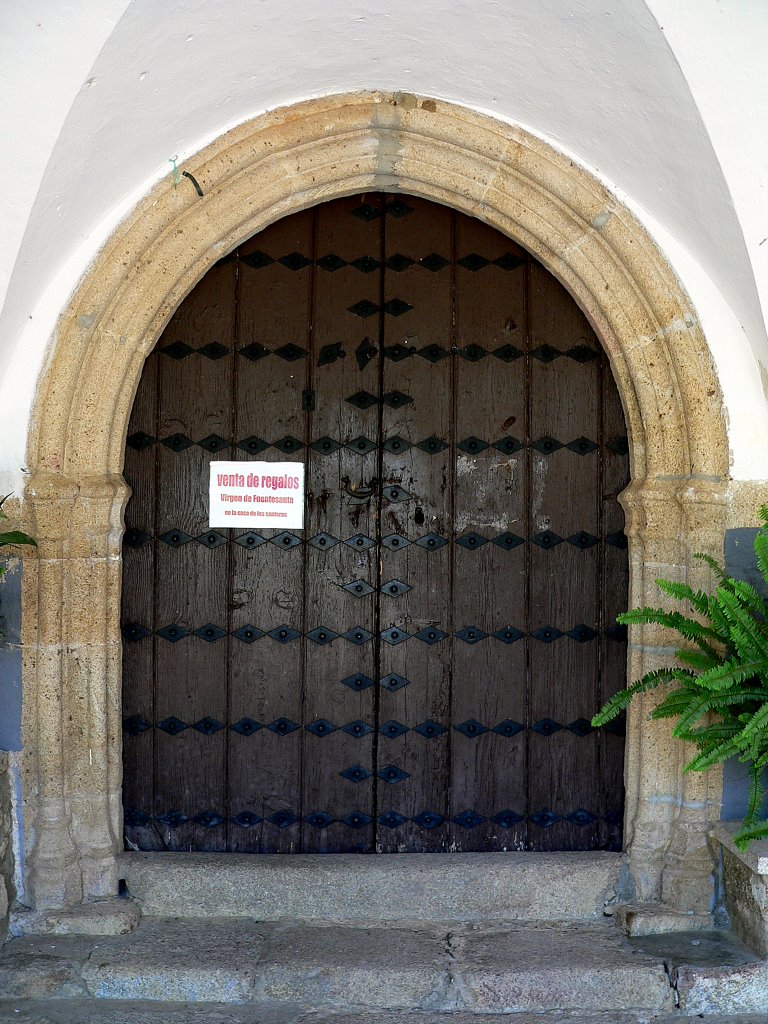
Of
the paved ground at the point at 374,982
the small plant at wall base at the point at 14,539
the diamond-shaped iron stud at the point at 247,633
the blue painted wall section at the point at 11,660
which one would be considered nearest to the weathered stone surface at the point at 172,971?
the paved ground at the point at 374,982

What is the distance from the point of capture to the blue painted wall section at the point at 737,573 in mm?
3193

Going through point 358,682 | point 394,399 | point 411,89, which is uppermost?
point 411,89

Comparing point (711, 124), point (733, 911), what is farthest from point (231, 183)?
point (733, 911)

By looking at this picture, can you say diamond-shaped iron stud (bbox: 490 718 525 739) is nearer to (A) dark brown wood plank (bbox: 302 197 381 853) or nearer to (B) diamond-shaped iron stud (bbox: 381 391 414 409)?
(A) dark brown wood plank (bbox: 302 197 381 853)

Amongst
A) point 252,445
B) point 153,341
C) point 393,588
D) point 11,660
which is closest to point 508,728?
point 393,588

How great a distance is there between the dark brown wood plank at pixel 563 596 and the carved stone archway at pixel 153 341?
0.67 ft

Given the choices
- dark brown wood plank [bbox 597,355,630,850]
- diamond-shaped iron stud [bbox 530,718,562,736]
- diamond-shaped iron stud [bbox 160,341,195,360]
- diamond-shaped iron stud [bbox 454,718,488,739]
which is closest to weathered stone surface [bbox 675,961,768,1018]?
dark brown wood plank [bbox 597,355,630,850]

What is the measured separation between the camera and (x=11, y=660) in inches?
125

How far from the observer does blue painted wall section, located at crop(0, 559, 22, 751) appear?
3176 mm

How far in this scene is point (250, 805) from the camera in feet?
11.4

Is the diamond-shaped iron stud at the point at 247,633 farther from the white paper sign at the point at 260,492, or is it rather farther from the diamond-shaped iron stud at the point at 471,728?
the diamond-shaped iron stud at the point at 471,728

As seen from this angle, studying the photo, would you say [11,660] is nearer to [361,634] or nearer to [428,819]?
[361,634]

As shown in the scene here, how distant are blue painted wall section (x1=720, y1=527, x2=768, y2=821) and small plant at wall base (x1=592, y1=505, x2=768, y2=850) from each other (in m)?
0.12

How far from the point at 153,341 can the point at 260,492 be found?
61cm
